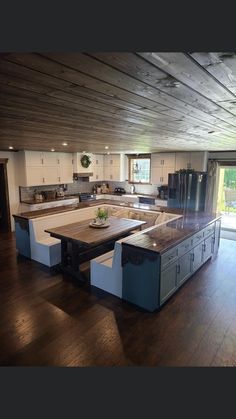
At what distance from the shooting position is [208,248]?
481 centimetres

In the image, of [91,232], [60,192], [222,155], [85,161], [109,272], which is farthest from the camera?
[85,161]

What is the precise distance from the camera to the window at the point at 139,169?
8.19 m

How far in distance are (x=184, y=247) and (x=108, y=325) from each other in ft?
5.25

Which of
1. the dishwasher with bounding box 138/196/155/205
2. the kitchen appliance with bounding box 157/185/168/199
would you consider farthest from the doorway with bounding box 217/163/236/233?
the dishwasher with bounding box 138/196/155/205

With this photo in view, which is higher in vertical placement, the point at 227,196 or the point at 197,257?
the point at 227,196

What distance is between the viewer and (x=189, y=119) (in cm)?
216

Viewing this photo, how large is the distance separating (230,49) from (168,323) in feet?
9.75

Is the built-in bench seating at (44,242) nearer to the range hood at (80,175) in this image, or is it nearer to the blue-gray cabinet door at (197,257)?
the blue-gray cabinet door at (197,257)

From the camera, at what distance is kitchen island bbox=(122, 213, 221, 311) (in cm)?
313

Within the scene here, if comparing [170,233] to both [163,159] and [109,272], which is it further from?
[163,159]

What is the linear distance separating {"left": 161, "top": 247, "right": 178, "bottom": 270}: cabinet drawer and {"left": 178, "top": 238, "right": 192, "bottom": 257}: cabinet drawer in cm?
14

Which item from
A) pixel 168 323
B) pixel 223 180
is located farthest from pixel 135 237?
pixel 223 180

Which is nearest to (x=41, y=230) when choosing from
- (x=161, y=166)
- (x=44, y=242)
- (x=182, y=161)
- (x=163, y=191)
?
(x=44, y=242)

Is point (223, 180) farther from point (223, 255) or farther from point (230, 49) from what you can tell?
point (230, 49)
